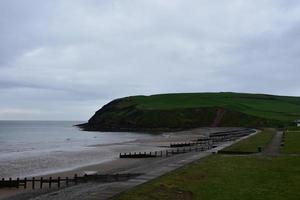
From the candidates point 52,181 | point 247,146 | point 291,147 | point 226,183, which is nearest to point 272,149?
point 291,147

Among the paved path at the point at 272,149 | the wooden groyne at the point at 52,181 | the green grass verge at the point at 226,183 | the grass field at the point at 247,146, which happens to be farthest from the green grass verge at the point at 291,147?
the wooden groyne at the point at 52,181

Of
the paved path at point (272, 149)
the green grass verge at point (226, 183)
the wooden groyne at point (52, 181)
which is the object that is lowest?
the wooden groyne at point (52, 181)

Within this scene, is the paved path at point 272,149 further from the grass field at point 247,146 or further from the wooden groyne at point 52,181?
the wooden groyne at point 52,181

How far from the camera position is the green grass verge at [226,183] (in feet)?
60.9

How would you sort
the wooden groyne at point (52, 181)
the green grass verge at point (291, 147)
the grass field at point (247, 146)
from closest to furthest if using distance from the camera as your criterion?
the wooden groyne at point (52, 181)
the green grass verge at point (291, 147)
the grass field at point (247, 146)

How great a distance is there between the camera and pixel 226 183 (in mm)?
21656

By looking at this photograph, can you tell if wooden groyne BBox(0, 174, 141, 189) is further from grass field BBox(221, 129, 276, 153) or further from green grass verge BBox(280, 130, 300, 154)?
green grass verge BBox(280, 130, 300, 154)

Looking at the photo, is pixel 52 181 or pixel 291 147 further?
pixel 291 147

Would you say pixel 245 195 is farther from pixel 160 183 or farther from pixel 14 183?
pixel 14 183

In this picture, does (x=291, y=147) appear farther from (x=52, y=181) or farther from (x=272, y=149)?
(x=52, y=181)

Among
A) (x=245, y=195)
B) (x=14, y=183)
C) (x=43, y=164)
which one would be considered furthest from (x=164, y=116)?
(x=245, y=195)

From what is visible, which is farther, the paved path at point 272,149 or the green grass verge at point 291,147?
the green grass verge at point 291,147

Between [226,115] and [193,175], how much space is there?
16309cm

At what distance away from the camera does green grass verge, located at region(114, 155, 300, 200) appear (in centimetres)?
1856
